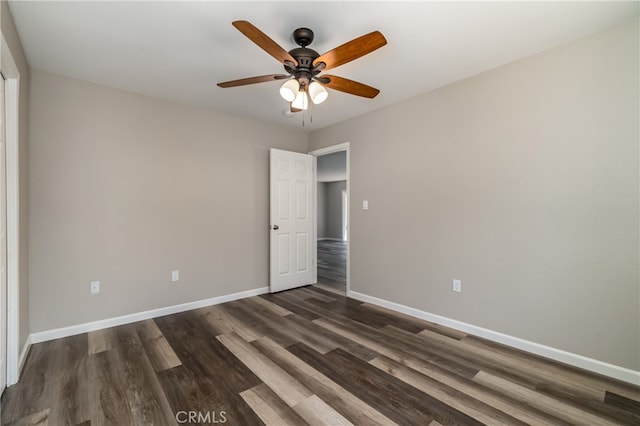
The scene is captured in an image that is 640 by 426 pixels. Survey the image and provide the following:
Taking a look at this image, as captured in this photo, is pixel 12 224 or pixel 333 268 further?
pixel 333 268

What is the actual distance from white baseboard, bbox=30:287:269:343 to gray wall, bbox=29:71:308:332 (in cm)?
6

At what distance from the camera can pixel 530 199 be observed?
2379 millimetres

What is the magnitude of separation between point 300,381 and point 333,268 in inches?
152

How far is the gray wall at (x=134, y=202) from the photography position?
103 inches

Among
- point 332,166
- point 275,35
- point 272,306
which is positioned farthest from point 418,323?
point 332,166

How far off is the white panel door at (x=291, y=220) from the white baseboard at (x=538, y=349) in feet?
5.39

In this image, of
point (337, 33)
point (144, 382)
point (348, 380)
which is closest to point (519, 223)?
point (348, 380)

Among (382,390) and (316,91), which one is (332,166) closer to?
(316,91)

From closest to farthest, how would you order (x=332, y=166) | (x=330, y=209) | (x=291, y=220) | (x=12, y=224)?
1. (x=12, y=224)
2. (x=291, y=220)
3. (x=332, y=166)
4. (x=330, y=209)

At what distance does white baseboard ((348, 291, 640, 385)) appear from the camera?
1.98 m

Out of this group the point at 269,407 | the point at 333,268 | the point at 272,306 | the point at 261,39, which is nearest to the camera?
the point at 261,39

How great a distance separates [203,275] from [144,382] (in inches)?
64.9

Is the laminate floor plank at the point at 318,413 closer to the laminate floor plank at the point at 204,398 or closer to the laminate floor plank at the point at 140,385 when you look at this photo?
the laminate floor plank at the point at 204,398

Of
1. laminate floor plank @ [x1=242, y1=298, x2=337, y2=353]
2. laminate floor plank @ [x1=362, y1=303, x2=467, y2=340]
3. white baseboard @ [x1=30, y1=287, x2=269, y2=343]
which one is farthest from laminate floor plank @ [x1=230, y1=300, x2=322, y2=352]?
laminate floor plank @ [x1=362, y1=303, x2=467, y2=340]
